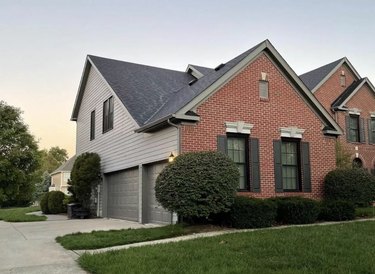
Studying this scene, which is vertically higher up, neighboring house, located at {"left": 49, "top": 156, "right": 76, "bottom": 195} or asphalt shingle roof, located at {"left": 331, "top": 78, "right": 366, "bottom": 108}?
asphalt shingle roof, located at {"left": 331, "top": 78, "right": 366, "bottom": 108}

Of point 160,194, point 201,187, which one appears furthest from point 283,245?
point 160,194

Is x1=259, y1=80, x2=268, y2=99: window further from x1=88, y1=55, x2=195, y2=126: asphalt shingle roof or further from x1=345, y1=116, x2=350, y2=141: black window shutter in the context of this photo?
x1=345, y1=116, x2=350, y2=141: black window shutter

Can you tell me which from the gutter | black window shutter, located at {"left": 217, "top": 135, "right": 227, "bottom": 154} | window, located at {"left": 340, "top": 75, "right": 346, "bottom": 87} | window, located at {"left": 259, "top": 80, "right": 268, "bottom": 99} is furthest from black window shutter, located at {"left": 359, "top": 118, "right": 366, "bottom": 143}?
the gutter

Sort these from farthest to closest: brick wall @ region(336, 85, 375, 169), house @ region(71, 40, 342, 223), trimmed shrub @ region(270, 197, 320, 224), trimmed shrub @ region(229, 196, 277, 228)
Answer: brick wall @ region(336, 85, 375, 169), house @ region(71, 40, 342, 223), trimmed shrub @ region(270, 197, 320, 224), trimmed shrub @ region(229, 196, 277, 228)

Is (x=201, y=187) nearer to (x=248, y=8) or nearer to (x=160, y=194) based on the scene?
(x=160, y=194)

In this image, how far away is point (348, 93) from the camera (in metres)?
24.0

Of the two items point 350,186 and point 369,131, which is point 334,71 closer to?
point 369,131

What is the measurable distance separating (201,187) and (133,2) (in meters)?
8.42

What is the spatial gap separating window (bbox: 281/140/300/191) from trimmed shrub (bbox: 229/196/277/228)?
3227 mm

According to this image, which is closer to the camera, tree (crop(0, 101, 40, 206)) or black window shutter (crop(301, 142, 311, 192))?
black window shutter (crop(301, 142, 311, 192))

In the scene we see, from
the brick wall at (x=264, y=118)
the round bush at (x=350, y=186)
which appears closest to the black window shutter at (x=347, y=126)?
the brick wall at (x=264, y=118)

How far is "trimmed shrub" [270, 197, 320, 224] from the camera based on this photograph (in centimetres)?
1255

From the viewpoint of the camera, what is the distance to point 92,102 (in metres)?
22.2

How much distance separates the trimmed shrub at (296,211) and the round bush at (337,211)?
60 centimetres
